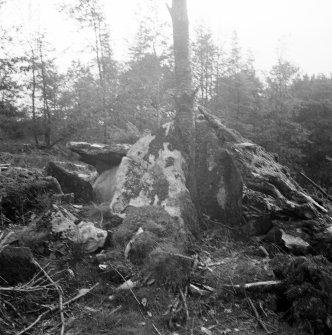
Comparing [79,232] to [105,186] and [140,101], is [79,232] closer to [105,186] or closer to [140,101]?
[105,186]

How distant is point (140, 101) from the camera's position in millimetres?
22031

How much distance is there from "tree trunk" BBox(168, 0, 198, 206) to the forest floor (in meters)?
2.62

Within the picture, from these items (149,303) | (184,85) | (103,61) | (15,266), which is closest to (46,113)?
(103,61)

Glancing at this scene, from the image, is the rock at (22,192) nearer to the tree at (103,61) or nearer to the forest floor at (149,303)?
the forest floor at (149,303)

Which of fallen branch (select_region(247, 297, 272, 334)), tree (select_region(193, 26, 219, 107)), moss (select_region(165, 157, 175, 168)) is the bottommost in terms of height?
fallen branch (select_region(247, 297, 272, 334))

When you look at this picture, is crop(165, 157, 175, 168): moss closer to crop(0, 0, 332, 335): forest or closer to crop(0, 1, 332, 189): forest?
crop(0, 0, 332, 335): forest

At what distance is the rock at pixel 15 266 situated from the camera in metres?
4.08

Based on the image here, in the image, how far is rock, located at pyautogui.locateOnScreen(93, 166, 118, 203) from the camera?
24.6 feet

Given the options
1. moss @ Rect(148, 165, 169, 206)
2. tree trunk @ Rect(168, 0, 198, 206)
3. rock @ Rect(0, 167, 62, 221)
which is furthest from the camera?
tree trunk @ Rect(168, 0, 198, 206)

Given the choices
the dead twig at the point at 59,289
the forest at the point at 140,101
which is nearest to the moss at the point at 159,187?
the dead twig at the point at 59,289

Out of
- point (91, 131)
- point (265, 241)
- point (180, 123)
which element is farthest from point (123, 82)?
point (265, 241)

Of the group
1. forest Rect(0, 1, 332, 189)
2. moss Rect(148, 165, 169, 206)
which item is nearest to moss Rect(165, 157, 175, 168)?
moss Rect(148, 165, 169, 206)

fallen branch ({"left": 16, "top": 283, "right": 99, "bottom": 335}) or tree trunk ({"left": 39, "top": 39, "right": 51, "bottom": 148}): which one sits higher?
tree trunk ({"left": 39, "top": 39, "right": 51, "bottom": 148})

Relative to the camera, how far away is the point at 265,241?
586 cm
